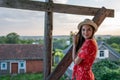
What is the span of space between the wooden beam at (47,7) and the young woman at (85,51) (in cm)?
29

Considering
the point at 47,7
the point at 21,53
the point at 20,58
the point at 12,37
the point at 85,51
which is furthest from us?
the point at 21,53

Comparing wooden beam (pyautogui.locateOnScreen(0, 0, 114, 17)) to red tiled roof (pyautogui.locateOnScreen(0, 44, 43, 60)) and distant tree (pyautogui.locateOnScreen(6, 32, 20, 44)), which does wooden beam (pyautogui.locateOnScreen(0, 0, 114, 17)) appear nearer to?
distant tree (pyautogui.locateOnScreen(6, 32, 20, 44))

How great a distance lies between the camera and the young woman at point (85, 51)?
1.58 meters

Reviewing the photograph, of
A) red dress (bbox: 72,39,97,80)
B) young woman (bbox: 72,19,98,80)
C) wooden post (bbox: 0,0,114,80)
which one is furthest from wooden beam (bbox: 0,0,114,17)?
red dress (bbox: 72,39,97,80)

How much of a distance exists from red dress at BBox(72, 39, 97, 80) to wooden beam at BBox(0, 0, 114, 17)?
40 cm

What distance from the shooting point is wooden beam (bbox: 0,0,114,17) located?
1732mm

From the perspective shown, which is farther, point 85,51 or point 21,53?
point 21,53

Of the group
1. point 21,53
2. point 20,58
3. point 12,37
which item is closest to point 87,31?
point 12,37

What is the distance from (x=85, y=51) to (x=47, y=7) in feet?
1.49

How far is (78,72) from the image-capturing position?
5.37ft

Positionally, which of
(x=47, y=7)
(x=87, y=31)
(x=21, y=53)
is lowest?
(x=21, y=53)

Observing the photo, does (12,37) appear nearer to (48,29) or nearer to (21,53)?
(48,29)

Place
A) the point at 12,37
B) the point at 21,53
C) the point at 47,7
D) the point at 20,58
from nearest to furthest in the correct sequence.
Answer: the point at 47,7 < the point at 12,37 < the point at 20,58 < the point at 21,53

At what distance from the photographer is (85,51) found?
1.57 m
